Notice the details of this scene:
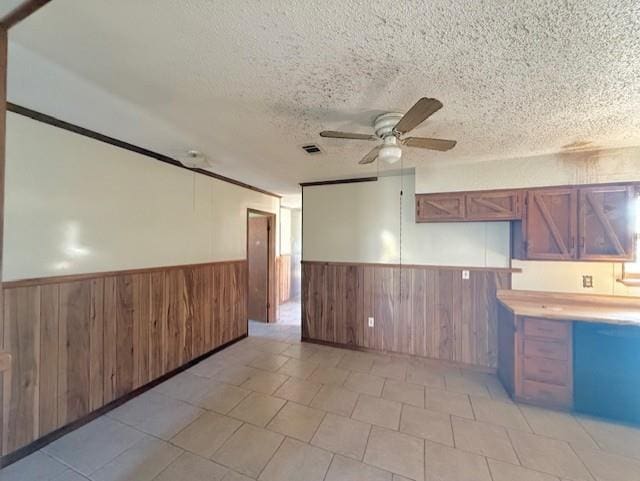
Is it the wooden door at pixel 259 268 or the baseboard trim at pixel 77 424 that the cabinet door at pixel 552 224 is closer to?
the wooden door at pixel 259 268

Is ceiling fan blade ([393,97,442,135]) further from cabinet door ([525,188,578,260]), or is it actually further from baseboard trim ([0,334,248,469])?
baseboard trim ([0,334,248,469])

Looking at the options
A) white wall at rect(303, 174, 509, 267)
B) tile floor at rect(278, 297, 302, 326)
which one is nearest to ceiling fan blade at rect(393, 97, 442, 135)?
white wall at rect(303, 174, 509, 267)

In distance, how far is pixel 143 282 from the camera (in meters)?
2.66

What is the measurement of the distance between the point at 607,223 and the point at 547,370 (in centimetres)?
153

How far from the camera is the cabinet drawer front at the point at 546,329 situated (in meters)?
2.36

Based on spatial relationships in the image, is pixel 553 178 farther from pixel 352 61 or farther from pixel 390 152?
pixel 352 61

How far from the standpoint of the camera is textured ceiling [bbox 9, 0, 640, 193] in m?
1.11

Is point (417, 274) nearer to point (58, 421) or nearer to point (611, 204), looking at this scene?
point (611, 204)

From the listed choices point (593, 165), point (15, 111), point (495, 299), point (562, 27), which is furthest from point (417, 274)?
point (15, 111)

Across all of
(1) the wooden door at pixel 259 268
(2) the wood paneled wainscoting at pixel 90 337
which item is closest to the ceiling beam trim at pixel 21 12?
(2) the wood paneled wainscoting at pixel 90 337

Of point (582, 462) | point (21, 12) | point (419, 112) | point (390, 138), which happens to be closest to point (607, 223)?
point (582, 462)

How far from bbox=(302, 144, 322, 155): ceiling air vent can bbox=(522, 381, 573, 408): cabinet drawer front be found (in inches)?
117

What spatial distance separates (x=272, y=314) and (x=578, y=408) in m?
4.21

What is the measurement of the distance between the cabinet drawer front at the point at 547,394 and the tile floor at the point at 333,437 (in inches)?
5.3
